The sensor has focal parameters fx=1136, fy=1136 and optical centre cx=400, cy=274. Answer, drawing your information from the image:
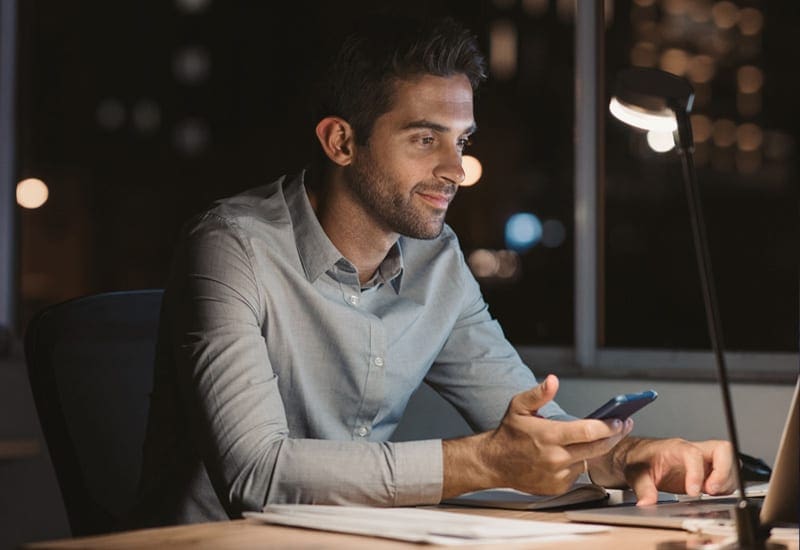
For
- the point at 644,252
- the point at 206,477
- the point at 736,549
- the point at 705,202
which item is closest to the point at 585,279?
the point at 644,252

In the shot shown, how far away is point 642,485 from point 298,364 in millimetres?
613

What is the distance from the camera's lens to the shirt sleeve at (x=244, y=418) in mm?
1511

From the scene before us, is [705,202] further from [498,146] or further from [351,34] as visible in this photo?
[351,34]

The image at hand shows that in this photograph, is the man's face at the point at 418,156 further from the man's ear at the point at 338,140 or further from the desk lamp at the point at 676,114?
the desk lamp at the point at 676,114

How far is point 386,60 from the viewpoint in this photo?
211 centimetres

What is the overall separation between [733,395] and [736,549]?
1.59m

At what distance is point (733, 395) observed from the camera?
272cm

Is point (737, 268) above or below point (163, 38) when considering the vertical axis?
below

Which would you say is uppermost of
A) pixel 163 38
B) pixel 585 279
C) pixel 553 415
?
pixel 163 38

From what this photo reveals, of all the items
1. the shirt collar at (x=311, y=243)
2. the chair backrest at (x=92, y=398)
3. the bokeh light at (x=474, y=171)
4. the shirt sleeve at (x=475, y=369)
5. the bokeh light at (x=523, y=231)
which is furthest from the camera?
the bokeh light at (x=474, y=171)

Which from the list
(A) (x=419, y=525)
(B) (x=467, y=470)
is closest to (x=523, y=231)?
(B) (x=467, y=470)

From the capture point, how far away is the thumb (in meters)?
1.39

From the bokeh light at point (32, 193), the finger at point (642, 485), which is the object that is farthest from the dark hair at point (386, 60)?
the bokeh light at point (32, 193)

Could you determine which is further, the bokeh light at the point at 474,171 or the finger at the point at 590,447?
the bokeh light at the point at 474,171
